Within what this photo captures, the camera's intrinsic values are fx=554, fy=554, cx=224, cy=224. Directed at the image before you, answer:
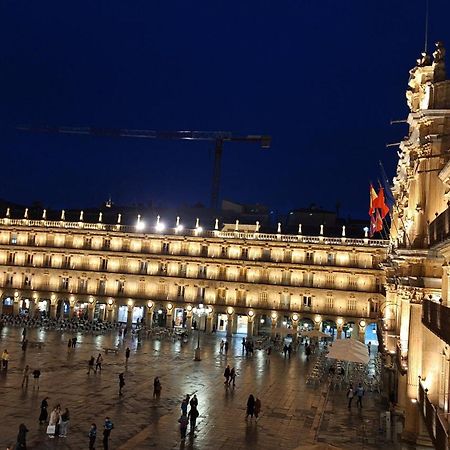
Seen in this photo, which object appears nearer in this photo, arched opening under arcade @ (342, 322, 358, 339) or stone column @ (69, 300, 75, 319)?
arched opening under arcade @ (342, 322, 358, 339)

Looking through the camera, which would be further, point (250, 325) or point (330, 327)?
point (330, 327)

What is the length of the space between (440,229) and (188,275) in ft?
186

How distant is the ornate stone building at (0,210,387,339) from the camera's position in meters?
71.0

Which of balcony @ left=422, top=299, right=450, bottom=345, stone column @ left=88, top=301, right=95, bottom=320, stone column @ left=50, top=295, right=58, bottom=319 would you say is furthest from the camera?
stone column @ left=50, top=295, right=58, bottom=319

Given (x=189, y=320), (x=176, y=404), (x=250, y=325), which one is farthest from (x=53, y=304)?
(x=176, y=404)

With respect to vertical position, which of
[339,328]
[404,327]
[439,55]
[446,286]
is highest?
[439,55]

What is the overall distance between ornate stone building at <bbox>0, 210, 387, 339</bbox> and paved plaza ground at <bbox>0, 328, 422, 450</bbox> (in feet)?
79.0

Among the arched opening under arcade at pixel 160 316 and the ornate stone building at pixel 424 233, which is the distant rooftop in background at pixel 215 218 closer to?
the arched opening under arcade at pixel 160 316

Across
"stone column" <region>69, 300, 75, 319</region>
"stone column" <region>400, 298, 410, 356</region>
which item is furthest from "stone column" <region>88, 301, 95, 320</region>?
"stone column" <region>400, 298, 410, 356</region>

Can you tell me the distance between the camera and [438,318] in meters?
17.1

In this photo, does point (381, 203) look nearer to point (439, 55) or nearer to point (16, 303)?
point (439, 55)

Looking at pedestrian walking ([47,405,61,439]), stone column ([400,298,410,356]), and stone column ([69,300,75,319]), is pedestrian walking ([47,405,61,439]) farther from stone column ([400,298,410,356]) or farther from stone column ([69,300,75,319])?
stone column ([69,300,75,319])

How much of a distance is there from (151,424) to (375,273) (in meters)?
49.7

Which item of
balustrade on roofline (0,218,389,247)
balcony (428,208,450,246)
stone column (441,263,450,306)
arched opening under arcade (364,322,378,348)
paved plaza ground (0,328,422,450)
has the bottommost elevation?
paved plaza ground (0,328,422,450)
